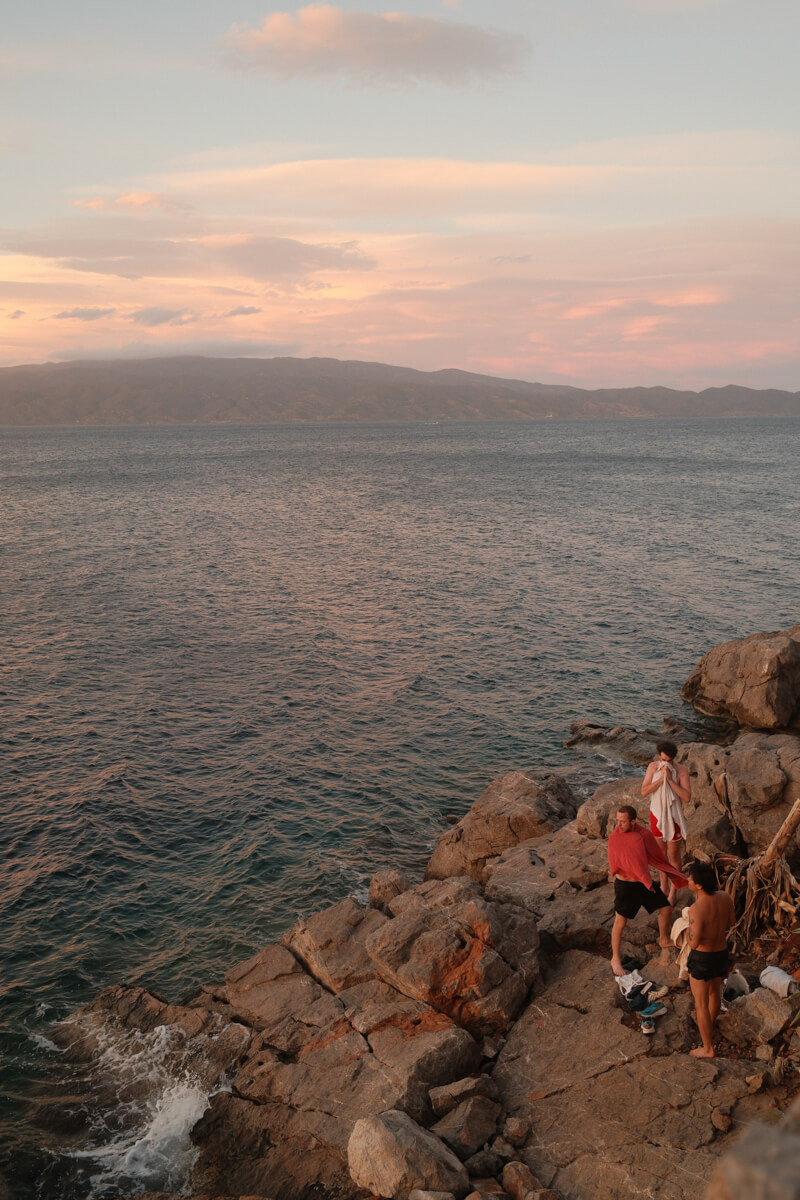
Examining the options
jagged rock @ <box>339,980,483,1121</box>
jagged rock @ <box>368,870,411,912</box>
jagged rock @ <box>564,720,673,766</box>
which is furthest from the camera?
jagged rock @ <box>564,720,673,766</box>

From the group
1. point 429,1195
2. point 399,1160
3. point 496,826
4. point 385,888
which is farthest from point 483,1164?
point 496,826

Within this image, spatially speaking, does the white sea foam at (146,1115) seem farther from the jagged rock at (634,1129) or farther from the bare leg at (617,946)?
the bare leg at (617,946)

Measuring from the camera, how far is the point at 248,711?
1297 inches

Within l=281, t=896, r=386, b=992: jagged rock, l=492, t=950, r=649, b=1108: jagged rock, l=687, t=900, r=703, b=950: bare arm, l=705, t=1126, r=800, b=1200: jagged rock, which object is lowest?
l=281, t=896, r=386, b=992: jagged rock

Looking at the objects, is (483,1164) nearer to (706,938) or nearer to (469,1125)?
(469,1125)

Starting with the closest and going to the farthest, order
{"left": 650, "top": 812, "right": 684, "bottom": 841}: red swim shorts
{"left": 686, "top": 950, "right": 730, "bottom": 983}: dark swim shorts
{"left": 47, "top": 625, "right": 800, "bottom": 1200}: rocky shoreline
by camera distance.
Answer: {"left": 47, "top": 625, "right": 800, "bottom": 1200}: rocky shoreline < {"left": 686, "top": 950, "right": 730, "bottom": 983}: dark swim shorts < {"left": 650, "top": 812, "right": 684, "bottom": 841}: red swim shorts

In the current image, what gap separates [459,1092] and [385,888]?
263 inches

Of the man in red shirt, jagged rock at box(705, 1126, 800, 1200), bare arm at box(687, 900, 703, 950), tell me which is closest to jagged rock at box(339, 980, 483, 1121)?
the man in red shirt

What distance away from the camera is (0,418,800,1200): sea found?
17375 millimetres

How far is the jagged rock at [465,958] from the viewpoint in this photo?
518 inches

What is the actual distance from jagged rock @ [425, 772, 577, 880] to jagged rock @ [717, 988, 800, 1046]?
9.58 m

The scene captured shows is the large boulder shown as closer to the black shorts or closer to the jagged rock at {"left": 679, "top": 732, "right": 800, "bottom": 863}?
the jagged rock at {"left": 679, "top": 732, "right": 800, "bottom": 863}

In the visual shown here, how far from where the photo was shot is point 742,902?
1374 centimetres

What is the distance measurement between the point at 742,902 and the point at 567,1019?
3615mm
